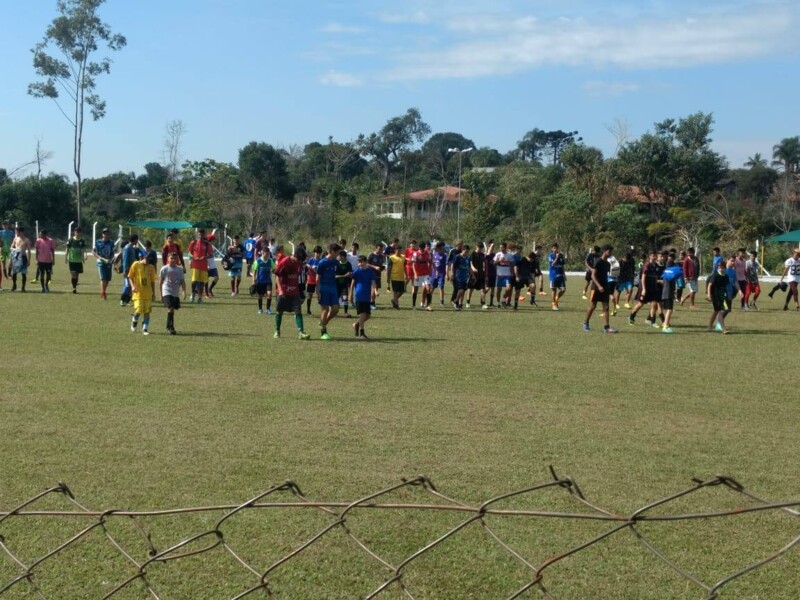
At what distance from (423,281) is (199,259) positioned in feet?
17.9

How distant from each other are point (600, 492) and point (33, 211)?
68939 millimetres

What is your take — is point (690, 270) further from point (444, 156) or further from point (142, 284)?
point (444, 156)

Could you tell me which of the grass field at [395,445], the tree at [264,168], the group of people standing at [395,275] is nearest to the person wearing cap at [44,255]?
the group of people standing at [395,275]

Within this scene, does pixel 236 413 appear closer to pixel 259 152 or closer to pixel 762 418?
pixel 762 418

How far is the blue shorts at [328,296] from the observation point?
16.5 meters

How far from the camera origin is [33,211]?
228 feet

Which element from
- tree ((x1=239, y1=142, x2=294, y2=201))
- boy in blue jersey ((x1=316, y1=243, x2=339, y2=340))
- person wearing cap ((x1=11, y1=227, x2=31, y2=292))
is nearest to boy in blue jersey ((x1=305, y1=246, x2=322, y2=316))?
boy in blue jersey ((x1=316, y1=243, x2=339, y2=340))

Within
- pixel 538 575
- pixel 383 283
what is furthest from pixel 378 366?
pixel 383 283

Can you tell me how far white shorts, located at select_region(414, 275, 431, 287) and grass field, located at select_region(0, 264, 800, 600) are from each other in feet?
20.0

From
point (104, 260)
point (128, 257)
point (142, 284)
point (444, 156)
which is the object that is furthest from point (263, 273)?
point (444, 156)

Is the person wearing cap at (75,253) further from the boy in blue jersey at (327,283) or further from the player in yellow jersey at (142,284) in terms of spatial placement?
the boy in blue jersey at (327,283)

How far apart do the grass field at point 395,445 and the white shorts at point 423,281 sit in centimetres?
611

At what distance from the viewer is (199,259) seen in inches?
874

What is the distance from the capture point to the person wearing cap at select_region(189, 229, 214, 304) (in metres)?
22.1
